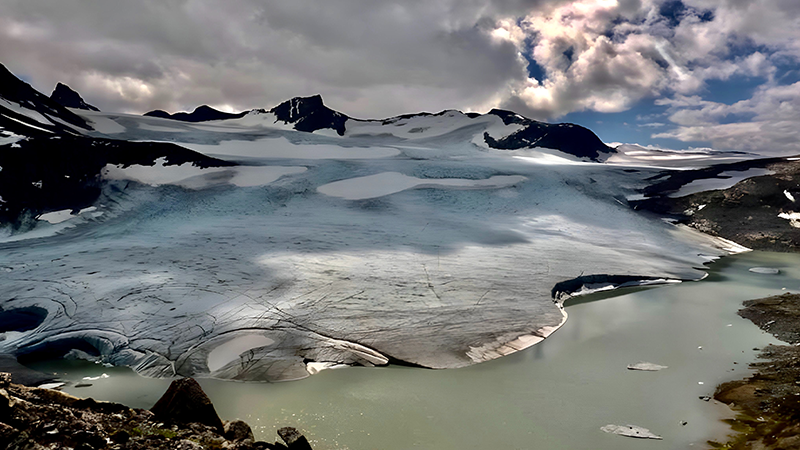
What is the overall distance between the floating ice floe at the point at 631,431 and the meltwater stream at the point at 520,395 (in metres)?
0.07

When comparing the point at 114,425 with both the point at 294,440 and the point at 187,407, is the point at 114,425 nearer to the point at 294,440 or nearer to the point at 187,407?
the point at 187,407

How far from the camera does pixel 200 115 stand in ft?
125

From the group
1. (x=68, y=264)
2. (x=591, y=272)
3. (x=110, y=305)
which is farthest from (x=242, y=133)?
(x=591, y=272)

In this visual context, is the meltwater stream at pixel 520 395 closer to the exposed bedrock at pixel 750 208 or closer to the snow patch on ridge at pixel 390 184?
the exposed bedrock at pixel 750 208

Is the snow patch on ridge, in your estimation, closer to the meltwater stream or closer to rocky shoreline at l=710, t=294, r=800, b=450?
the meltwater stream

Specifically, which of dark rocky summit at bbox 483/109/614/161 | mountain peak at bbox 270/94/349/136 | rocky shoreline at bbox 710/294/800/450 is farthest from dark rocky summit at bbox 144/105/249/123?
rocky shoreline at bbox 710/294/800/450

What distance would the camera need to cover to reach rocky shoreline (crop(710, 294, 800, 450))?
3.38m

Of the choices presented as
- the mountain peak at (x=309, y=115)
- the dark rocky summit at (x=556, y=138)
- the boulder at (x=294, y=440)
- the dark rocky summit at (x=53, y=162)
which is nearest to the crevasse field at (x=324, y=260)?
the dark rocky summit at (x=53, y=162)

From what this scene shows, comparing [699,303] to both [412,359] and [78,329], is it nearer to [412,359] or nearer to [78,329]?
[412,359]

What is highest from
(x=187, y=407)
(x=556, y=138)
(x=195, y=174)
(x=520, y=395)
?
(x=556, y=138)

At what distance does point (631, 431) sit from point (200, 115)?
41442 millimetres

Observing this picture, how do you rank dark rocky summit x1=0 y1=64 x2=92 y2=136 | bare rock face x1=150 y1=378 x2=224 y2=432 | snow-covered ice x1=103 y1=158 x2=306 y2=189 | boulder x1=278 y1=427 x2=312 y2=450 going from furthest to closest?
snow-covered ice x1=103 y1=158 x2=306 y2=189
dark rocky summit x1=0 y1=64 x2=92 y2=136
bare rock face x1=150 y1=378 x2=224 y2=432
boulder x1=278 y1=427 x2=312 y2=450

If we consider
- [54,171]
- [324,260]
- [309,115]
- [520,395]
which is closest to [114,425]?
[520,395]

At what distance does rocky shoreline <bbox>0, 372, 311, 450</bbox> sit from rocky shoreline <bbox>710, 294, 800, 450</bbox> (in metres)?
3.59
